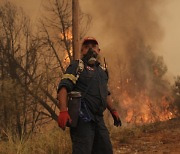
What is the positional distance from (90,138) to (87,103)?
0.36 m

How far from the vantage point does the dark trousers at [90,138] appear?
2.74 meters

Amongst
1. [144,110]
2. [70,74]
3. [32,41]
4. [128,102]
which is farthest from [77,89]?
[128,102]

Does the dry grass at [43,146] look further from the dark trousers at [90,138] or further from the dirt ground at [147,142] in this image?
the dark trousers at [90,138]

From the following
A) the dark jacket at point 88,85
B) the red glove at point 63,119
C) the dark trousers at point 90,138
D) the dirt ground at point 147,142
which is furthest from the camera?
the dirt ground at point 147,142

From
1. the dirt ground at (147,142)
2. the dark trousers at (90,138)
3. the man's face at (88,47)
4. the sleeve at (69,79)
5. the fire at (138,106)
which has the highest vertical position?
the fire at (138,106)

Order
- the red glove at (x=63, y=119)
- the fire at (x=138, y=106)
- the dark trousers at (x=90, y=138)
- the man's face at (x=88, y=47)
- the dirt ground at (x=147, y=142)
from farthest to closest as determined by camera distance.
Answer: the fire at (x=138, y=106)
the dirt ground at (x=147, y=142)
the man's face at (x=88, y=47)
the dark trousers at (x=90, y=138)
the red glove at (x=63, y=119)

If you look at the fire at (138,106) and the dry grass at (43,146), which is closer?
the dry grass at (43,146)

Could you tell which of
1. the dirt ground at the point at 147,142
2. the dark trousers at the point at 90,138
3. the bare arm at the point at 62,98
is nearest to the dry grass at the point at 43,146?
the dirt ground at the point at 147,142

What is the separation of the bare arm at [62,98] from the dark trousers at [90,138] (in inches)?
10.0

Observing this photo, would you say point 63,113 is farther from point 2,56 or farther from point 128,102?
point 128,102

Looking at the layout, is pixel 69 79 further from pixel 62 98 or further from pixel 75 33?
pixel 75 33

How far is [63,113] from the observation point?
267 centimetres

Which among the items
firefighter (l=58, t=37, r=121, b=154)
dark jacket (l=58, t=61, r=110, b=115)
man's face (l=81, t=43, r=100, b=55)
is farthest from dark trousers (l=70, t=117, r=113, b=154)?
man's face (l=81, t=43, r=100, b=55)

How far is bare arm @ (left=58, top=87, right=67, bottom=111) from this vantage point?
271cm
